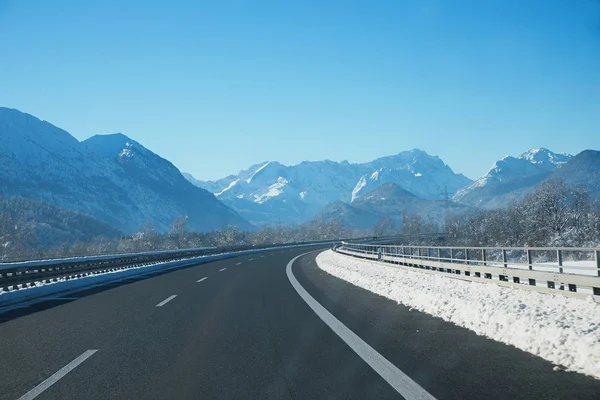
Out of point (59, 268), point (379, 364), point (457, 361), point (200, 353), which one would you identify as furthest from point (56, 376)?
point (59, 268)

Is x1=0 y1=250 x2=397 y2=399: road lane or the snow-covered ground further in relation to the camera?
the snow-covered ground

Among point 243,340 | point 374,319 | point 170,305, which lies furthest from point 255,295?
point 243,340

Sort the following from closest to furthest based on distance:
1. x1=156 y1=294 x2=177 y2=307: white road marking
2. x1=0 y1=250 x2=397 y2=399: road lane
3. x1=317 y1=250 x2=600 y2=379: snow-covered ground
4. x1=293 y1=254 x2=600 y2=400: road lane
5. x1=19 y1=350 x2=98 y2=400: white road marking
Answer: x1=293 y1=254 x2=600 y2=400: road lane, x1=19 y1=350 x2=98 y2=400: white road marking, x1=0 y1=250 x2=397 y2=399: road lane, x1=317 y1=250 x2=600 y2=379: snow-covered ground, x1=156 y1=294 x2=177 y2=307: white road marking

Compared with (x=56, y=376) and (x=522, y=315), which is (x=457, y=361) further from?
(x=56, y=376)

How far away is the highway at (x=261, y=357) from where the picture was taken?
573 cm

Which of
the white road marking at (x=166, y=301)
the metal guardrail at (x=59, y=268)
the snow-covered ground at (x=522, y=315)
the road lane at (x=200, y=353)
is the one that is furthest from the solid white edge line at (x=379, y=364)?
the metal guardrail at (x=59, y=268)

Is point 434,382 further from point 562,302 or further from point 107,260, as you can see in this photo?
point 107,260

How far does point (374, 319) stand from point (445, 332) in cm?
183

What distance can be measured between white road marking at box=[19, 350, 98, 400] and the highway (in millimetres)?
19

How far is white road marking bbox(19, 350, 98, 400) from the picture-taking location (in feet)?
18.7

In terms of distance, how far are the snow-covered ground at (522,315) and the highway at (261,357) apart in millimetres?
250

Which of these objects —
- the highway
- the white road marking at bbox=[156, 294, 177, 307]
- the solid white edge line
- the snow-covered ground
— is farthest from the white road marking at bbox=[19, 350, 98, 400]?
the snow-covered ground

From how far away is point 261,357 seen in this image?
740cm

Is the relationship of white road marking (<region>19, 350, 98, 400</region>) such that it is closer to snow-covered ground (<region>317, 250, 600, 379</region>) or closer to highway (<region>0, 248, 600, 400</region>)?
highway (<region>0, 248, 600, 400</region>)
